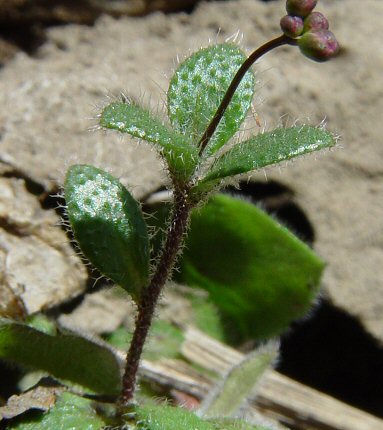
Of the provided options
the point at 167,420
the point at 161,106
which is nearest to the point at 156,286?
the point at 167,420

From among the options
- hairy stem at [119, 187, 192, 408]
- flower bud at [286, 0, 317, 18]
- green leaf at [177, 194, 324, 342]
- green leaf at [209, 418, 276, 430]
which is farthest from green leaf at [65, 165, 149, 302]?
flower bud at [286, 0, 317, 18]

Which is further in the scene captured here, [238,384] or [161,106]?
[161,106]

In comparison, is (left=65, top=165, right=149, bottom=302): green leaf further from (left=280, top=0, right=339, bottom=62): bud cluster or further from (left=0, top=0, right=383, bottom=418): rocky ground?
(left=280, top=0, right=339, bottom=62): bud cluster

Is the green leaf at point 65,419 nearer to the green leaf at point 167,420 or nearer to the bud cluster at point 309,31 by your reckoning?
the green leaf at point 167,420

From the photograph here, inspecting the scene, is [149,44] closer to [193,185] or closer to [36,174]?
[36,174]

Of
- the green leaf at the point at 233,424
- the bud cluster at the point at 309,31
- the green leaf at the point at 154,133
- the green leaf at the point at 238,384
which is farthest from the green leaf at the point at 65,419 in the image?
the bud cluster at the point at 309,31

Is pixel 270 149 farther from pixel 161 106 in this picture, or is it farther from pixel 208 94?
pixel 161 106
